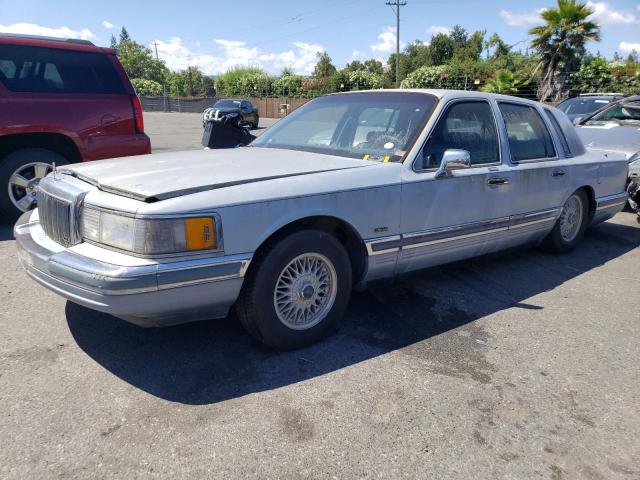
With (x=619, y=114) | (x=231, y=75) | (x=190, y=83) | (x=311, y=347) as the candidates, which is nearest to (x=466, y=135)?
(x=311, y=347)

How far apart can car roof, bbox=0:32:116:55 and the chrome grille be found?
3231mm

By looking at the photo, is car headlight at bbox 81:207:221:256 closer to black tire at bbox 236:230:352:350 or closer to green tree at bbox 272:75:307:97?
black tire at bbox 236:230:352:350

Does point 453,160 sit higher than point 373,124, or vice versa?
point 373,124

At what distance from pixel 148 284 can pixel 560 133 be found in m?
4.25

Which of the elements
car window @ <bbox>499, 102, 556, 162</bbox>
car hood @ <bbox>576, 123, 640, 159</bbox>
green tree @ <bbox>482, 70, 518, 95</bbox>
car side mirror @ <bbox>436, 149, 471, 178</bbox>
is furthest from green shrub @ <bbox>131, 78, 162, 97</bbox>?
car side mirror @ <bbox>436, 149, 471, 178</bbox>

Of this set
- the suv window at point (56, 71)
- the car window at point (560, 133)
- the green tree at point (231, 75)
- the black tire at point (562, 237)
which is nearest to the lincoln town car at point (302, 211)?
the car window at point (560, 133)

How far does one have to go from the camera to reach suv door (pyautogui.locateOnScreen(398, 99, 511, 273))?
3.63m

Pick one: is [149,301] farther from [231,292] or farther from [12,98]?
[12,98]

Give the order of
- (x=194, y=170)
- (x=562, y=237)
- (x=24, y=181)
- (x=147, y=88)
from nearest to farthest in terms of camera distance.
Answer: (x=194, y=170)
(x=562, y=237)
(x=24, y=181)
(x=147, y=88)

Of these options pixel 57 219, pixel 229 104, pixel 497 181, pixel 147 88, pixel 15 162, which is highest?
pixel 147 88

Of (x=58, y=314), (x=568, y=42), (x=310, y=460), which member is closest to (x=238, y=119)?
(x=58, y=314)

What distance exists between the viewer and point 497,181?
4164 millimetres

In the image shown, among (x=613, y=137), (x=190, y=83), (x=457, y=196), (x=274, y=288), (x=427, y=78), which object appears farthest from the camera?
(x=190, y=83)

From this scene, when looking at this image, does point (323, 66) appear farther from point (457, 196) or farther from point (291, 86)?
point (457, 196)
